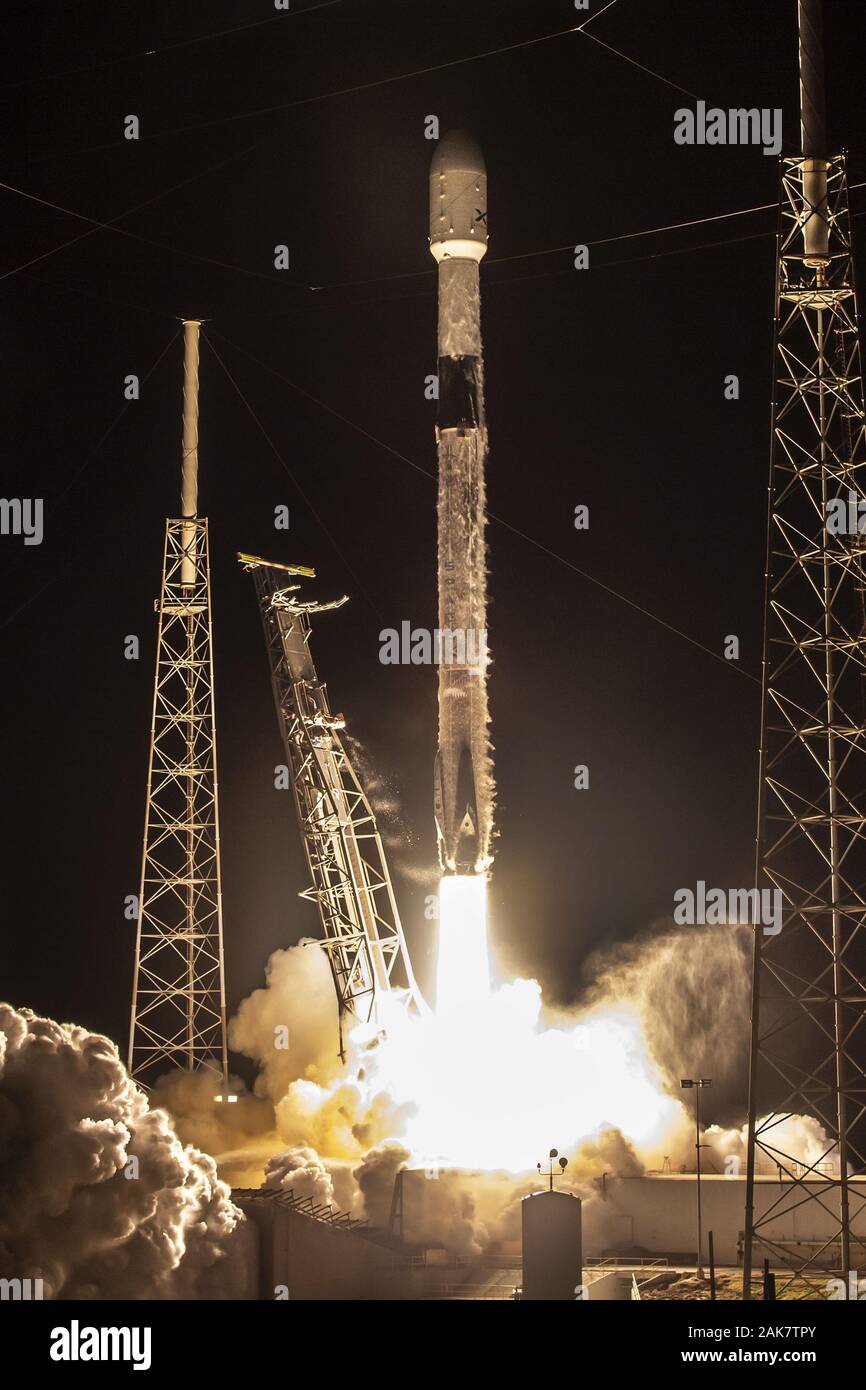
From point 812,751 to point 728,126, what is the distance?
11621mm

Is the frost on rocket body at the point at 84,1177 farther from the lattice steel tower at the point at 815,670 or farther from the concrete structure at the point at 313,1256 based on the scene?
the lattice steel tower at the point at 815,670

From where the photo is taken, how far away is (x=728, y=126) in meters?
39.4

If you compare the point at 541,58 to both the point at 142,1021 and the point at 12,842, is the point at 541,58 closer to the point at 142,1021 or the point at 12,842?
the point at 12,842

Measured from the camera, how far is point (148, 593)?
50.7 metres

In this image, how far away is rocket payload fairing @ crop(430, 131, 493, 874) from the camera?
3966cm

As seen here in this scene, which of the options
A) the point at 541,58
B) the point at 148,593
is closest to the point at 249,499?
the point at 148,593

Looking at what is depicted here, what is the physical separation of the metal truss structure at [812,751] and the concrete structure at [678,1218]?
10 cm

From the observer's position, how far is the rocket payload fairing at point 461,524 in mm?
39656

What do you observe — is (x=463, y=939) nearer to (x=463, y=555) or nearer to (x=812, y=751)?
(x=463, y=555)

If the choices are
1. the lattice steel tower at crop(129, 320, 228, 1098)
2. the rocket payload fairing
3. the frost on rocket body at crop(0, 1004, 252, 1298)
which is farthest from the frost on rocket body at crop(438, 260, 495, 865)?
the frost on rocket body at crop(0, 1004, 252, 1298)

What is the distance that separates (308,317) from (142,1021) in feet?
56.5

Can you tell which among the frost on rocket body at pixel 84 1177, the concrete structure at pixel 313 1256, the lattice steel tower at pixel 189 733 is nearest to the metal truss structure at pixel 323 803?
the lattice steel tower at pixel 189 733
